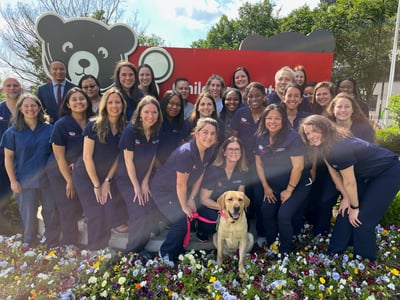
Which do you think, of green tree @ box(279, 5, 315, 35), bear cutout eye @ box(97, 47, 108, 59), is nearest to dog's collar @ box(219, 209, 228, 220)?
bear cutout eye @ box(97, 47, 108, 59)

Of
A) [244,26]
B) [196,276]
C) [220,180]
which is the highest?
[244,26]

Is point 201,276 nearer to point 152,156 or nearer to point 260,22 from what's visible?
point 152,156

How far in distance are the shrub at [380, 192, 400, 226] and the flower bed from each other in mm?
936

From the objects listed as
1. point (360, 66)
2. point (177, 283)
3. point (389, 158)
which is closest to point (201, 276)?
point (177, 283)

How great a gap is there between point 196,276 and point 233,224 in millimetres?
700

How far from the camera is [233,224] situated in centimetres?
347

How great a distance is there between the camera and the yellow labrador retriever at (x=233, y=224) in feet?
11.1

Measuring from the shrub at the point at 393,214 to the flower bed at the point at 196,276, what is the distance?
3.07 ft

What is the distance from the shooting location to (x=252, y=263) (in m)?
3.47

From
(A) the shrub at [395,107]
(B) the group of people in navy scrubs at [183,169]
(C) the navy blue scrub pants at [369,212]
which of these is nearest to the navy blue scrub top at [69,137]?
(B) the group of people in navy scrubs at [183,169]

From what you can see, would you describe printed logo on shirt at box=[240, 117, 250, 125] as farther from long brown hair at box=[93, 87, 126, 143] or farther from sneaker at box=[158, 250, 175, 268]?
sneaker at box=[158, 250, 175, 268]

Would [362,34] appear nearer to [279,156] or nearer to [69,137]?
[279,156]

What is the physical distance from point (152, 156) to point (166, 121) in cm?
61

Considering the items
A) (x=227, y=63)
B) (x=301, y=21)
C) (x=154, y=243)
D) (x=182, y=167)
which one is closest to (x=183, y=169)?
(x=182, y=167)
